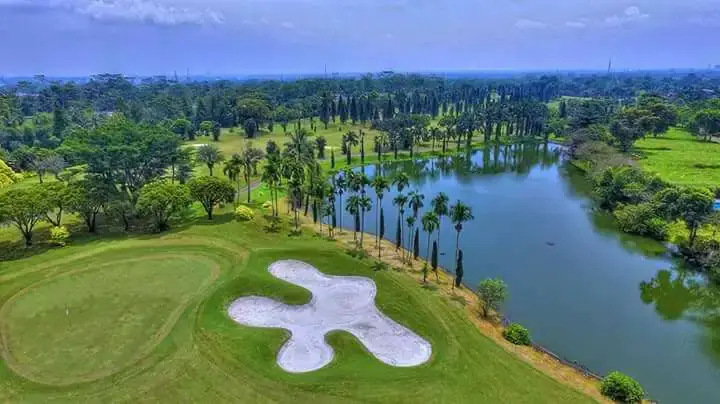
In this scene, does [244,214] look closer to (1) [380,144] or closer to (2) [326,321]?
(2) [326,321]

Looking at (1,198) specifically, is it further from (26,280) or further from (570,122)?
(570,122)

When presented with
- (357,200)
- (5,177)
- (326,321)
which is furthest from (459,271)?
(5,177)

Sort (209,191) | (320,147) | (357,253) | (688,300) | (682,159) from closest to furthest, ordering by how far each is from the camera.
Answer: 1. (688,300)
2. (357,253)
3. (209,191)
4. (682,159)
5. (320,147)

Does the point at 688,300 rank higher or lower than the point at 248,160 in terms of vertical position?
lower

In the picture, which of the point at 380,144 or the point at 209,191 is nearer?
the point at 209,191

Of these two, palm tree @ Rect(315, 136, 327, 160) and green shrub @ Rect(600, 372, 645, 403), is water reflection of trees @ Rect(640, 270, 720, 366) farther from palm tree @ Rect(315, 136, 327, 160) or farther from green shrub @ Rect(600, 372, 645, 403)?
palm tree @ Rect(315, 136, 327, 160)

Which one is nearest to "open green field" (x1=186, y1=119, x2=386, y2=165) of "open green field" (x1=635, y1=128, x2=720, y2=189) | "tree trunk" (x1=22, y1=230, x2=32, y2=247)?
"tree trunk" (x1=22, y1=230, x2=32, y2=247)

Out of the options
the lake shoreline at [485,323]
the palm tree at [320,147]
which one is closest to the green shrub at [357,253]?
the lake shoreline at [485,323]
